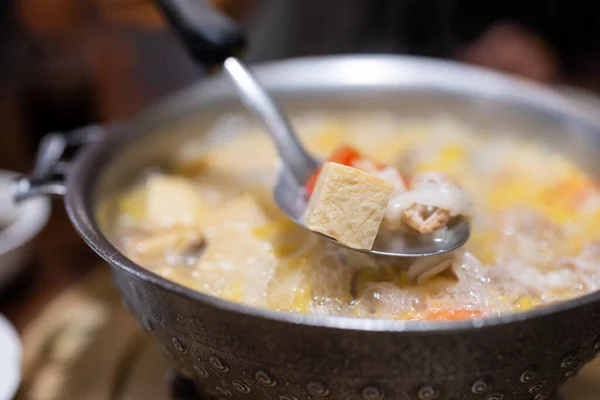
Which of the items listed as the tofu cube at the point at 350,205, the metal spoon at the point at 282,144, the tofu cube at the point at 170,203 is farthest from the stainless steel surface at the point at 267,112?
the tofu cube at the point at 350,205

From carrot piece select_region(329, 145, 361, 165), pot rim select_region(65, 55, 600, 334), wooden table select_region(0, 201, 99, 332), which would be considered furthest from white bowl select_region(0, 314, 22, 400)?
carrot piece select_region(329, 145, 361, 165)

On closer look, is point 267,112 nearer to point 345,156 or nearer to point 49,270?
point 345,156

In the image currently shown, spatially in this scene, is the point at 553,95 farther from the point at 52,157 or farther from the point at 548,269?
the point at 52,157

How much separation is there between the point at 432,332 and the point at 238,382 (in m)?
0.31

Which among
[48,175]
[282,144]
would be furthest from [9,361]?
[282,144]

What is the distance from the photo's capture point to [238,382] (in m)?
0.85

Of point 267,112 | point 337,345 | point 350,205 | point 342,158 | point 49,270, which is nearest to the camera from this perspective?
point 337,345

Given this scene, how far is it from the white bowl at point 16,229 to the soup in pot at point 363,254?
0.42 metres

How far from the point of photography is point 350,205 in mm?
834

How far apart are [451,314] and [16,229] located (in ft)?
4.08

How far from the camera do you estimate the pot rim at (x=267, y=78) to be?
27.0 inches

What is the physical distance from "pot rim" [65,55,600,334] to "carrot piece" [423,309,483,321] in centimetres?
15

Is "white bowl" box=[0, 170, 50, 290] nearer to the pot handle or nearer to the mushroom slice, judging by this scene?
the pot handle

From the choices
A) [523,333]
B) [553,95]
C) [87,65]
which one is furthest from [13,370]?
[87,65]
